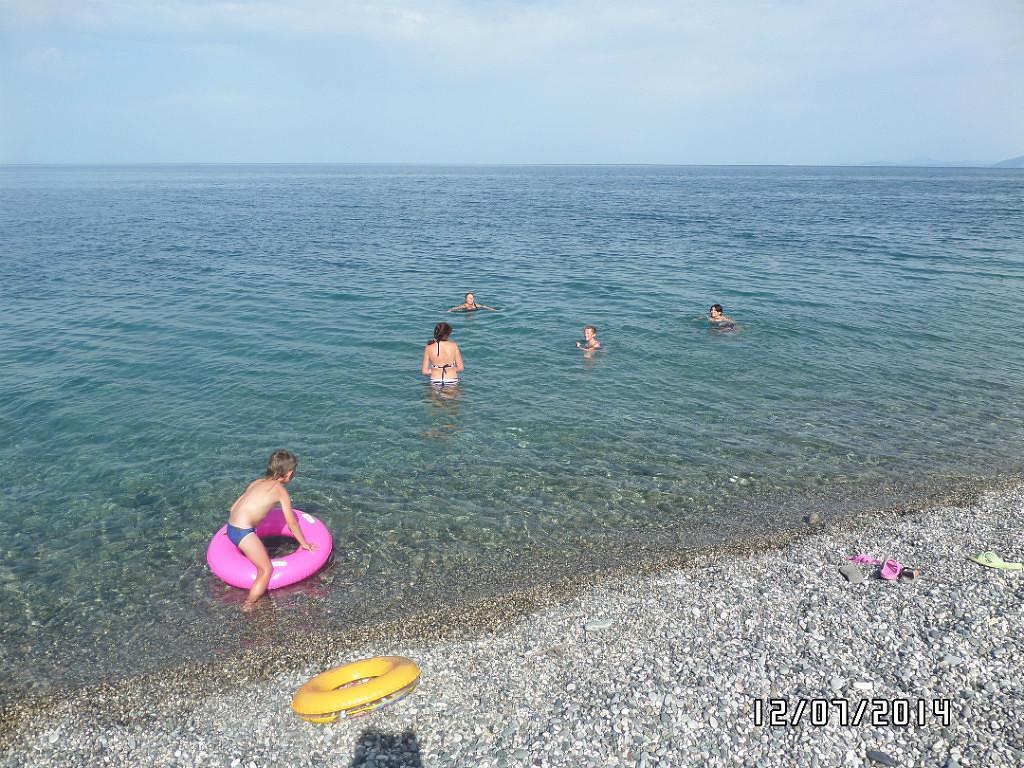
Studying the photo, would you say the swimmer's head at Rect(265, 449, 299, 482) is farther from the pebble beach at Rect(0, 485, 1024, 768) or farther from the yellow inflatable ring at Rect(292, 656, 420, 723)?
the yellow inflatable ring at Rect(292, 656, 420, 723)

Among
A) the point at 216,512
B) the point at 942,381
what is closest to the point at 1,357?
the point at 216,512

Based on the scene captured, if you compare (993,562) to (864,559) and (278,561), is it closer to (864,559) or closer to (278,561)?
(864,559)

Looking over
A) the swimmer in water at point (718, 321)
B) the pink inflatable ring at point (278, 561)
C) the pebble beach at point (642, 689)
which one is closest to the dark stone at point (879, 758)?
the pebble beach at point (642, 689)

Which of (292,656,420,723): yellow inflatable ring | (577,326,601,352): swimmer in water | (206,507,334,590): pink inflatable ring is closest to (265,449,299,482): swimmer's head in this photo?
(206,507,334,590): pink inflatable ring

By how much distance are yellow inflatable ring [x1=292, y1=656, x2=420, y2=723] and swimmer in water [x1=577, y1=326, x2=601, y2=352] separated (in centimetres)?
Answer: 1180

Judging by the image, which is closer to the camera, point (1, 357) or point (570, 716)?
point (570, 716)

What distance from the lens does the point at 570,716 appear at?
592cm

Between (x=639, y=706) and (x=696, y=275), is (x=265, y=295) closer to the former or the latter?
(x=696, y=275)

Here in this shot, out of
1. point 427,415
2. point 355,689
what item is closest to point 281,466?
point 355,689

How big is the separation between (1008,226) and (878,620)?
49.4 metres

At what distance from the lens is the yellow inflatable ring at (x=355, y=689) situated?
229 inches

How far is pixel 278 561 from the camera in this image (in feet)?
27.0

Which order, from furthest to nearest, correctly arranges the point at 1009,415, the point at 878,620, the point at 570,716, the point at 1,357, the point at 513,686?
1. the point at 1,357
2. the point at 1009,415
3. the point at 878,620
4. the point at 513,686
5. the point at 570,716
